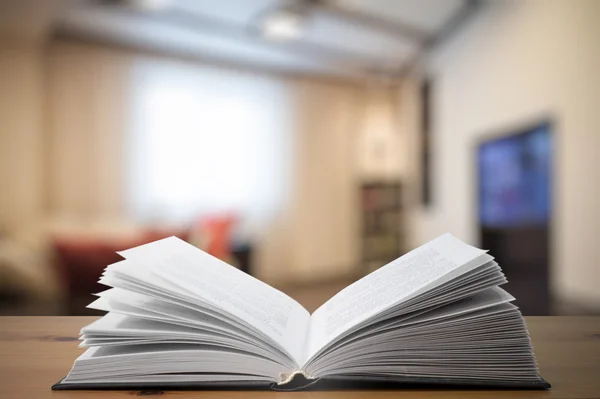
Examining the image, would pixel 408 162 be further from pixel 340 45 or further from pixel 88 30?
pixel 88 30

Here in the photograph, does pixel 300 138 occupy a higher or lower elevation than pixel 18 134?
higher

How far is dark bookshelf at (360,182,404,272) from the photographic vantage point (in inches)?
249

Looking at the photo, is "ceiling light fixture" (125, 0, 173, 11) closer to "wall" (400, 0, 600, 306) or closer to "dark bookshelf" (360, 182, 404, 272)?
"wall" (400, 0, 600, 306)

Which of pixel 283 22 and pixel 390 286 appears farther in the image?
pixel 283 22

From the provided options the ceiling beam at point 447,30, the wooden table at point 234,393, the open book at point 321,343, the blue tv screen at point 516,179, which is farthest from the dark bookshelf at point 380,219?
the open book at point 321,343

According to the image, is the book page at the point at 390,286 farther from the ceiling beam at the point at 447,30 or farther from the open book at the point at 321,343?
the ceiling beam at the point at 447,30

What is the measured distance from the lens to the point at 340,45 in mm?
4988

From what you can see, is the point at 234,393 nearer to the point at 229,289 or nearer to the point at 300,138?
the point at 229,289

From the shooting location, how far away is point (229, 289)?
0.58m

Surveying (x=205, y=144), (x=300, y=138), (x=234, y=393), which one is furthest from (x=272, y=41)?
(x=234, y=393)

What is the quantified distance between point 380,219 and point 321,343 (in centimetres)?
599

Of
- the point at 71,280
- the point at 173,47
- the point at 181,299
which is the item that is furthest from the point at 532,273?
the point at 173,47

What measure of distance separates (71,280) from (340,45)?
3.68 m

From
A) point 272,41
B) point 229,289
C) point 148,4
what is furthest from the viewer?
point 272,41
